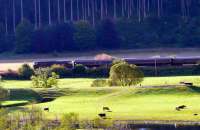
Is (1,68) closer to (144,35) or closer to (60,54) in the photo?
(60,54)

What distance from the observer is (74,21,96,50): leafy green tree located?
627 ft

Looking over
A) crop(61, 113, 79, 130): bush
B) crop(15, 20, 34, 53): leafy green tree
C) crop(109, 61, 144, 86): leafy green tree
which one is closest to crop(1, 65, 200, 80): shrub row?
crop(109, 61, 144, 86): leafy green tree

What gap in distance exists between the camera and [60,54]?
190 meters

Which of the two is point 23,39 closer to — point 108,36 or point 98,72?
point 108,36

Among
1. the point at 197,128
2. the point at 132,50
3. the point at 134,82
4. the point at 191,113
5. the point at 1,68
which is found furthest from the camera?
the point at 132,50

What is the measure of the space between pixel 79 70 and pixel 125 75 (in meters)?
27.7

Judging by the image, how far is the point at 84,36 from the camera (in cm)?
19112

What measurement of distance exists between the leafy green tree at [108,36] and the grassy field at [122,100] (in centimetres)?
7856

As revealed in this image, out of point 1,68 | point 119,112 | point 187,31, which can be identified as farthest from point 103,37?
point 119,112

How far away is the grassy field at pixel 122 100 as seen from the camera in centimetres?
8675

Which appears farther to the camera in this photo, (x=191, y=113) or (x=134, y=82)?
(x=134, y=82)

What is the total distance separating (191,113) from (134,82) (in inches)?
1015

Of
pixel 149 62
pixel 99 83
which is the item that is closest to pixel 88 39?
pixel 149 62

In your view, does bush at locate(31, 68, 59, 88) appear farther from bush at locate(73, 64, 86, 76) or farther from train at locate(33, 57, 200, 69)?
train at locate(33, 57, 200, 69)
